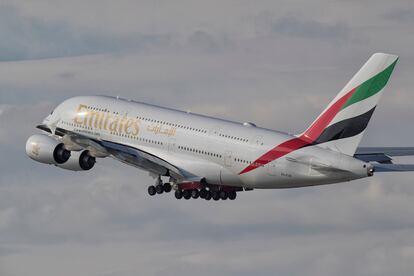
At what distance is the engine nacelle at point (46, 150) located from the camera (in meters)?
115

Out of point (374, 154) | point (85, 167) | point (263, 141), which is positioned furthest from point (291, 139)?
point (85, 167)

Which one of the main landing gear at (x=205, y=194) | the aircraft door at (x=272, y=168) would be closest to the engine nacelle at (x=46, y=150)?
the main landing gear at (x=205, y=194)

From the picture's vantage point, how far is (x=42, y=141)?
379ft

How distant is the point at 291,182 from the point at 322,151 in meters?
3.68

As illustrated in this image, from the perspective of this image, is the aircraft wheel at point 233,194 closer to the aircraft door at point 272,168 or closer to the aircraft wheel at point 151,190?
the aircraft wheel at point 151,190

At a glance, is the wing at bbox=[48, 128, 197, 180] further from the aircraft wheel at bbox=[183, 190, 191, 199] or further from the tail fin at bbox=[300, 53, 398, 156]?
the tail fin at bbox=[300, 53, 398, 156]

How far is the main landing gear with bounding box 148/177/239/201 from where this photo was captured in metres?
112

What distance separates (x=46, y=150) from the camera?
114812 millimetres

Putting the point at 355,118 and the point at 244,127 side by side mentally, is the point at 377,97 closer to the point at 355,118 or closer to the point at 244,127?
the point at 355,118

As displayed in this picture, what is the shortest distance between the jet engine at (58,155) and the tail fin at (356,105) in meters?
20.5

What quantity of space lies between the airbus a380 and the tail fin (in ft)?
0.22

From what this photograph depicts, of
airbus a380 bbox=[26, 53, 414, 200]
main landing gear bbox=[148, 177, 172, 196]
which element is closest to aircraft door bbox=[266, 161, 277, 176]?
airbus a380 bbox=[26, 53, 414, 200]

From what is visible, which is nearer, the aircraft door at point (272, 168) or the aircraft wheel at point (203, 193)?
the aircraft door at point (272, 168)

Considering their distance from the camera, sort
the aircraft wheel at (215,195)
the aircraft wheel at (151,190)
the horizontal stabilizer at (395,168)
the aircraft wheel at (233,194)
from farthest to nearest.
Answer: the aircraft wheel at (233,194) < the aircraft wheel at (215,195) < the aircraft wheel at (151,190) < the horizontal stabilizer at (395,168)
